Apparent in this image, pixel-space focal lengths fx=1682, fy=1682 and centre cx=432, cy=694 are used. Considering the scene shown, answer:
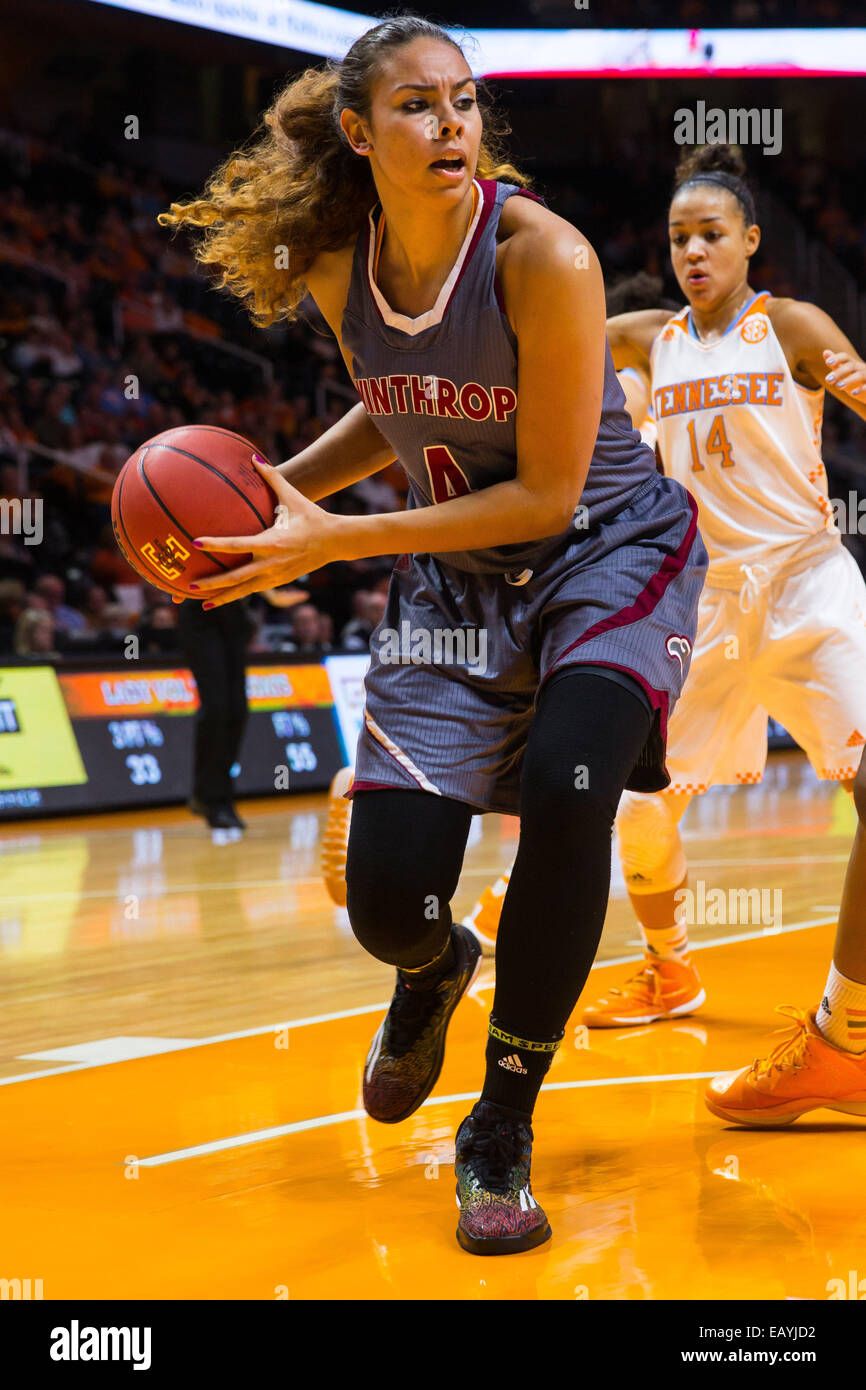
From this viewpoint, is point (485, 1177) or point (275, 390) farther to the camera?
point (275, 390)

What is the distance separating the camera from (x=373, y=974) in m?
5.28


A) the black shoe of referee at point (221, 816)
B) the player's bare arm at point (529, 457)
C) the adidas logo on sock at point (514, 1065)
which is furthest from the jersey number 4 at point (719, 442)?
the black shoe of referee at point (221, 816)

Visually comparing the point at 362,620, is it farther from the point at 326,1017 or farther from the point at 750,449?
the point at 750,449

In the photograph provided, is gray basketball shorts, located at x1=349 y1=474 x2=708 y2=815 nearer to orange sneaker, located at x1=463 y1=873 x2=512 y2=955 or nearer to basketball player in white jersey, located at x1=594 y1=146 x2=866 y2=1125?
basketball player in white jersey, located at x1=594 y1=146 x2=866 y2=1125

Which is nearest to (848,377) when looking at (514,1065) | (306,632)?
(514,1065)

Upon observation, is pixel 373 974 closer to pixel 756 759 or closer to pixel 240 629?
pixel 756 759

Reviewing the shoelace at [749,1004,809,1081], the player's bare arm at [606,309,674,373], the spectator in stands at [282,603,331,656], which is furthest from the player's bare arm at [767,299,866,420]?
the spectator in stands at [282,603,331,656]

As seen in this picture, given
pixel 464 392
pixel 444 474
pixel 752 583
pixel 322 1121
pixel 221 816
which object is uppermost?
pixel 464 392

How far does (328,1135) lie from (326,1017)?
3.85ft

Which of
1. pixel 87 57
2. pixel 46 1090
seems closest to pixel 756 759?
pixel 46 1090

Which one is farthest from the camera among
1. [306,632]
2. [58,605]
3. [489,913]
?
[306,632]

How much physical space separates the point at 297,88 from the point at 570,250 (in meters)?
0.71

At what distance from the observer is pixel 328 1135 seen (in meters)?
3.45

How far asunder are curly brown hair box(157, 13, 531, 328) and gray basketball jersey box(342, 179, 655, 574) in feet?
0.23
